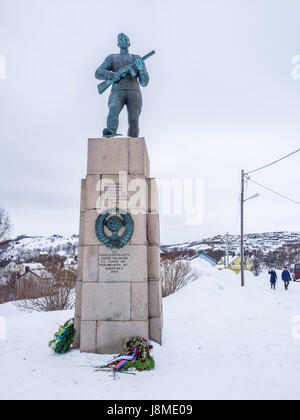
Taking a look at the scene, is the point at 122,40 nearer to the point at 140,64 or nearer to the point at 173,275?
the point at 140,64

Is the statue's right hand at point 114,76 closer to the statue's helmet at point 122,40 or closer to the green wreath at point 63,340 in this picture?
the statue's helmet at point 122,40

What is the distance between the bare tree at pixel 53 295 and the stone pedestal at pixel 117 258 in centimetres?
940

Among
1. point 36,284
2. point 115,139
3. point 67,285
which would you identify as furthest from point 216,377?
point 36,284

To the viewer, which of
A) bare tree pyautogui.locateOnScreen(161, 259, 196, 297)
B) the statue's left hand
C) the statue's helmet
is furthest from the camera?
bare tree pyautogui.locateOnScreen(161, 259, 196, 297)

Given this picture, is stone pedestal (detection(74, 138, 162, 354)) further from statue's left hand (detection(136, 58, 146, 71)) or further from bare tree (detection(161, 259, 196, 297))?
bare tree (detection(161, 259, 196, 297))

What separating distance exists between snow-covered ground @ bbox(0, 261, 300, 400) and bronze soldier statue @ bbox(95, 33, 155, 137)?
15.2ft

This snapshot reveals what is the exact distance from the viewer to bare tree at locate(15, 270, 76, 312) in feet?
47.4

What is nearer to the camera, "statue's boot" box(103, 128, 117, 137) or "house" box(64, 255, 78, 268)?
"statue's boot" box(103, 128, 117, 137)

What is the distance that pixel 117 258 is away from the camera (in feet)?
18.7

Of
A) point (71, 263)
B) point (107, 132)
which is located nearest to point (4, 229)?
point (71, 263)

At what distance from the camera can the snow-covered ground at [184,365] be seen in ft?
13.0

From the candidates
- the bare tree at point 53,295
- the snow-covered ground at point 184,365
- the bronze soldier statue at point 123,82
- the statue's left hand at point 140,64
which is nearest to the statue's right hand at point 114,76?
the bronze soldier statue at point 123,82

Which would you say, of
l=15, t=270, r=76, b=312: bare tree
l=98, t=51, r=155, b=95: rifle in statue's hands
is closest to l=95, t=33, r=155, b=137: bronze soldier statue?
l=98, t=51, r=155, b=95: rifle in statue's hands

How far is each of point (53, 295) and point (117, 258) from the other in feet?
34.0
